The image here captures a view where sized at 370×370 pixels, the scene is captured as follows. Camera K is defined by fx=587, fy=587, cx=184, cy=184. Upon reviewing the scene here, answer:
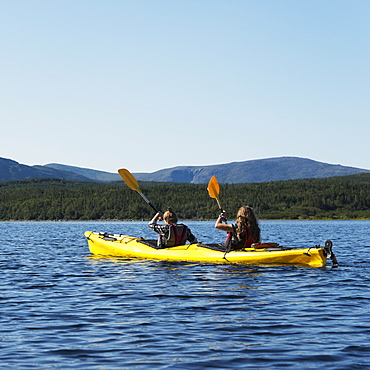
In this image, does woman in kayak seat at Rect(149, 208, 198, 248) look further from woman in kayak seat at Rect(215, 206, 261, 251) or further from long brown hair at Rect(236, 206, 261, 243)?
long brown hair at Rect(236, 206, 261, 243)

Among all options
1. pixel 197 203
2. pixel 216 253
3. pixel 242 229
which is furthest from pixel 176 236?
pixel 197 203

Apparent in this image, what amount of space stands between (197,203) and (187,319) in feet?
500

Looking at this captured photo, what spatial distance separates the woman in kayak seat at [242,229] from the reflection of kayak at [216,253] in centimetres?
30

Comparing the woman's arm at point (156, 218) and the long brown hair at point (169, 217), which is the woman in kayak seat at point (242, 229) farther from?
the woman's arm at point (156, 218)

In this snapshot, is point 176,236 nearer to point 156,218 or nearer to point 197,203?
point 156,218

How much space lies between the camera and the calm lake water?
7.29 m

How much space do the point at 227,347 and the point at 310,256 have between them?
940 cm

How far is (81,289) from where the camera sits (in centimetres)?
1313

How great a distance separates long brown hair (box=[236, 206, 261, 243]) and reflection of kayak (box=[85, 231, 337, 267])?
397 mm

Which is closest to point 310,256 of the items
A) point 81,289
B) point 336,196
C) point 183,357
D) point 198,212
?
point 81,289

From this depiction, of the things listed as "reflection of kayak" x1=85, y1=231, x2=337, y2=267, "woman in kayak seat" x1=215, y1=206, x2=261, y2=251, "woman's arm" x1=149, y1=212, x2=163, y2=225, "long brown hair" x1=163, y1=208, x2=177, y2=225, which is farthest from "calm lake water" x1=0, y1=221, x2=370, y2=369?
"woman's arm" x1=149, y1=212, x2=163, y2=225

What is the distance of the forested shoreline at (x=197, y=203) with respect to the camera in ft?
506

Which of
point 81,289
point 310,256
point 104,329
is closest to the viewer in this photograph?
point 104,329

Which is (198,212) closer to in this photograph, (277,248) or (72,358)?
(277,248)
